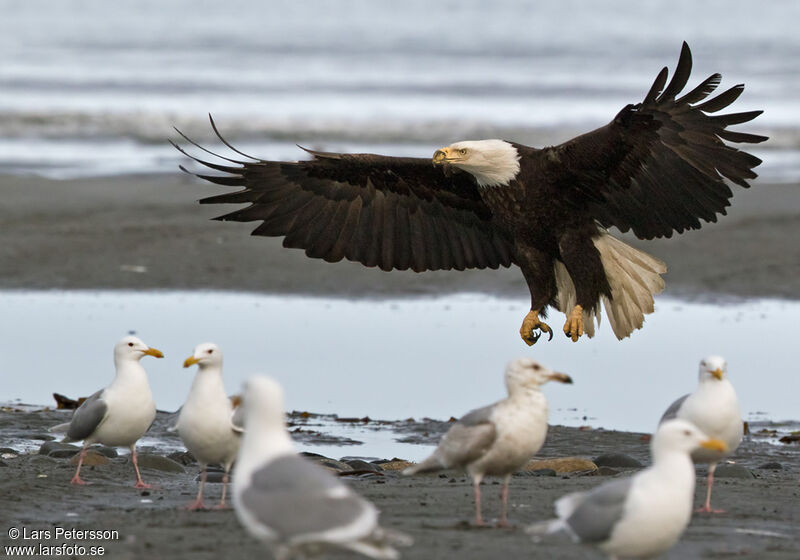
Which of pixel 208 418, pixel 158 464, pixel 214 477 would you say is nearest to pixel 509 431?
pixel 208 418

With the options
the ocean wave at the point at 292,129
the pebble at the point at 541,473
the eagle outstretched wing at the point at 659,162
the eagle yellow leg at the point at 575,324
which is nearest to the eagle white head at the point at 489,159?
the eagle outstretched wing at the point at 659,162

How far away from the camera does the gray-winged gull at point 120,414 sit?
698 cm

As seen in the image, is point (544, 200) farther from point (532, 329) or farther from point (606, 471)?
point (606, 471)

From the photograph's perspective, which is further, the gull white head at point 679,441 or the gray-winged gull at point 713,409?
the gray-winged gull at point 713,409

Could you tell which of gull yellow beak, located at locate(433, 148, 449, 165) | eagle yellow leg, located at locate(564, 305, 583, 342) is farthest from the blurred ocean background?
eagle yellow leg, located at locate(564, 305, 583, 342)

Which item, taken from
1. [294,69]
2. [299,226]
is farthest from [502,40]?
[299,226]

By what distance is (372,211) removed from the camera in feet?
33.0

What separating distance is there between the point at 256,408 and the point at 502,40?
4652 cm

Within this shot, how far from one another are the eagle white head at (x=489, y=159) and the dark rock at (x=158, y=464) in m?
2.46

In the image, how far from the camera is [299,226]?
10055mm

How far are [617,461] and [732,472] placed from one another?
61 centimetres

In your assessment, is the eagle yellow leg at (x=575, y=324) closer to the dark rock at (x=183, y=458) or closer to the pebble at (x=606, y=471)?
the pebble at (x=606, y=471)

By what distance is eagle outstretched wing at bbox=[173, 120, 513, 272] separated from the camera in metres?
9.82

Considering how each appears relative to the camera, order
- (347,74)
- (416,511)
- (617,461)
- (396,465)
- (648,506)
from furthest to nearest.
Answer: (347,74) < (617,461) < (396,465) < (416,511) < (648,506)
